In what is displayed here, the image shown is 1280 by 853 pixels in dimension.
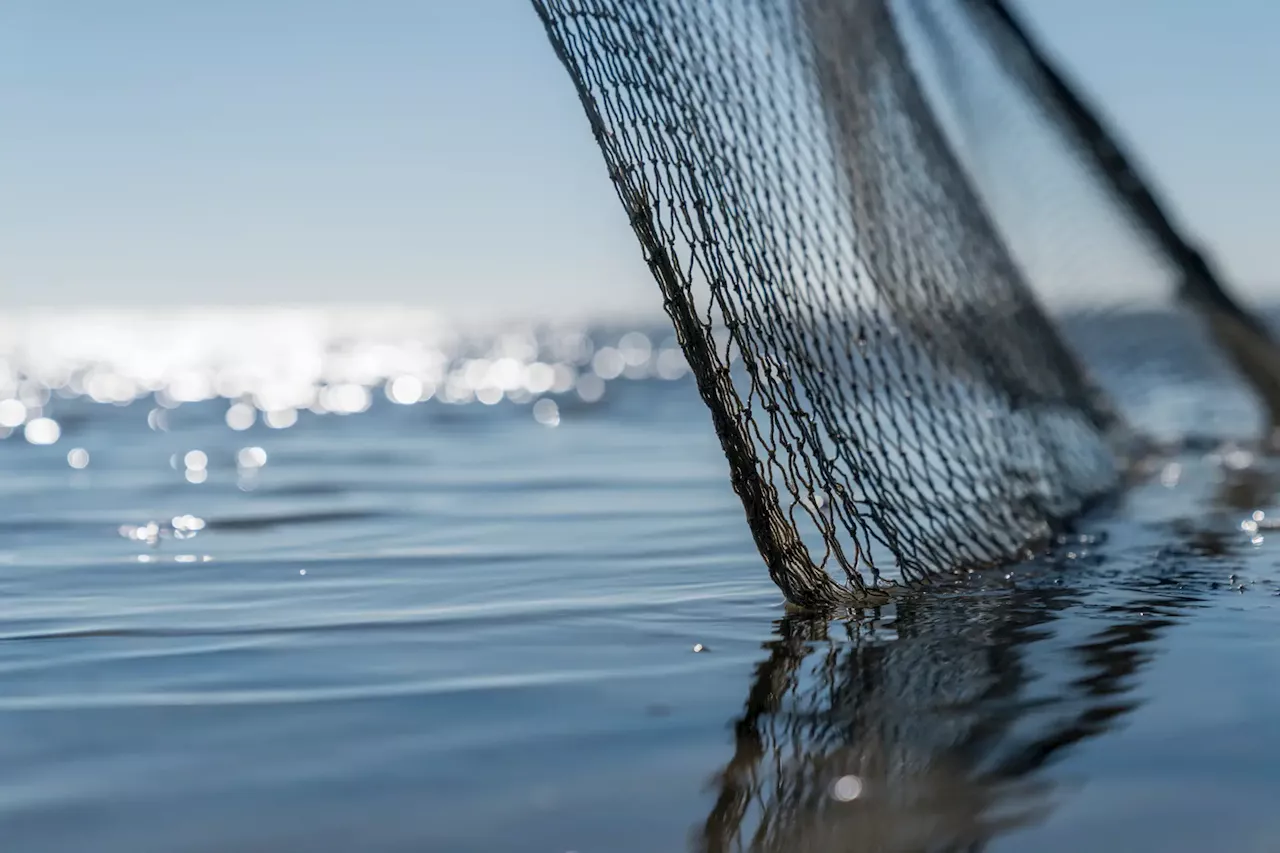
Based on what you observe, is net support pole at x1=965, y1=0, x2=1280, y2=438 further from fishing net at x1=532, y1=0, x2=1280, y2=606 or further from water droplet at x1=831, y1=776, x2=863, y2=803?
water droplet at x1=831, y1=776, x2=863, y2=803

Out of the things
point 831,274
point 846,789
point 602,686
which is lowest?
point 846,789

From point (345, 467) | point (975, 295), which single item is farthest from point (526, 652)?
point (345, 467)

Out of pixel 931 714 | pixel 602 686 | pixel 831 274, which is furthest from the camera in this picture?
pixel 831 274

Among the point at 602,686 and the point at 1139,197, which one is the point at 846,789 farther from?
the point at 1139,197

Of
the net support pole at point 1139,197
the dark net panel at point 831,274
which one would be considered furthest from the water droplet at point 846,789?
the net support pole at point 1139,197

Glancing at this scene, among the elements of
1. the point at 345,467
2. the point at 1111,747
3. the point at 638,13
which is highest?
the point at 638,13

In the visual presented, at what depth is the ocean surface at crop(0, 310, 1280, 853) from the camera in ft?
9.08

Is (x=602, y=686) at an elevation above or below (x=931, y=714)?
above

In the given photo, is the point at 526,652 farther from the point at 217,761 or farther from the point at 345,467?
the point at 345,467

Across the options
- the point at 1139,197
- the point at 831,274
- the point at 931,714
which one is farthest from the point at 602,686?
the point at 1139,197

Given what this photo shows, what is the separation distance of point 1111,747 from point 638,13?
2.54 m

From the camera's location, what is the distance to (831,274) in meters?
5.00

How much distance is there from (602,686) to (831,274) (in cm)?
194

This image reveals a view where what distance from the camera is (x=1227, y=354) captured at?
8797mm
